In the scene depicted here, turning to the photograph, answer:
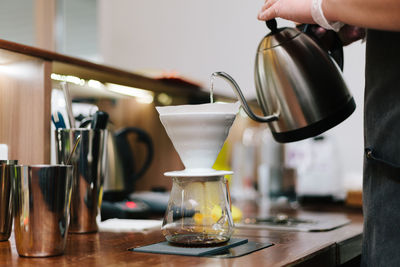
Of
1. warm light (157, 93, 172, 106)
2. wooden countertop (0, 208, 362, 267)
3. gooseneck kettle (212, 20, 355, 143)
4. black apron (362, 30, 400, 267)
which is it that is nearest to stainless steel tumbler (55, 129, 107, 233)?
wooden countertop (0, 208, 362, 267)

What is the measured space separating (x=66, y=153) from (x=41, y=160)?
0.09 meters

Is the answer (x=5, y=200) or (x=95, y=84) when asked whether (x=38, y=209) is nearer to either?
(x=5, y=200)

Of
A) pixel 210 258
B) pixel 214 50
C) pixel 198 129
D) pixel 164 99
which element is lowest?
pixel 210 258

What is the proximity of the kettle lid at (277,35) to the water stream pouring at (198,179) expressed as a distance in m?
0.26

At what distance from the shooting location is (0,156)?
1.18m

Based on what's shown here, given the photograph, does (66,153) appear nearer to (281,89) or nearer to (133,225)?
(133,225)

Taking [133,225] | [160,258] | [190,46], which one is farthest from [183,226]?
[190,46]

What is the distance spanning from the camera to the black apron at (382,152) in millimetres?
967

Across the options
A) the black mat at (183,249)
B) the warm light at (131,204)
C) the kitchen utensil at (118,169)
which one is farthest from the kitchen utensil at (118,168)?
the black mat at (183,249)

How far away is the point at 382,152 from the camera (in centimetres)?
99

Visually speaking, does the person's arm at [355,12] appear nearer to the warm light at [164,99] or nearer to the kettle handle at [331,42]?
the kettle handle at [331,42]

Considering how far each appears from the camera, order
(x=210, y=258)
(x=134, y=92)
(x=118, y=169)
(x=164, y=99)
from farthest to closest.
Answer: (x=164, y=99) < (x=134, y=92) < (x=118, y=169) < (x=210, y=258)

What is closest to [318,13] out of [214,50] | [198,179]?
[198,179]

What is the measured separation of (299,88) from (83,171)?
53cm
